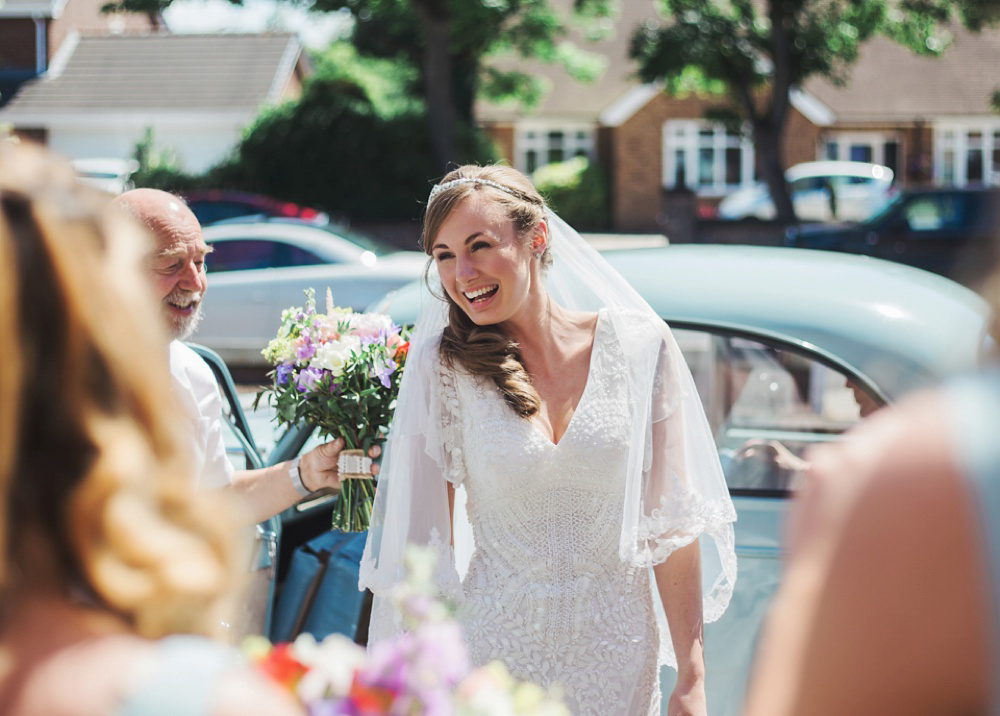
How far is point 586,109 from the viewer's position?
36031 millimetres

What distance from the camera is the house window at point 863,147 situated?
1451 inches

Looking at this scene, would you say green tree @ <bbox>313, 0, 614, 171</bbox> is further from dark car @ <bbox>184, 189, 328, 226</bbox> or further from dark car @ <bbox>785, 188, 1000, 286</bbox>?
dark car @ <bbox>785, 188, 1000, 286</bbox>

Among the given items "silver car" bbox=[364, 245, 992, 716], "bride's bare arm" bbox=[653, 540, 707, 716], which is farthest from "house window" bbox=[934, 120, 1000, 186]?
"bride's bare arm" bbox=[653, 540, 707, 716]

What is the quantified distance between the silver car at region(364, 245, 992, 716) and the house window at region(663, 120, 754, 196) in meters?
32.2

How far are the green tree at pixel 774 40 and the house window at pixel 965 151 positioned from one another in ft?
49.9

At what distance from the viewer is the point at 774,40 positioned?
21.7 m

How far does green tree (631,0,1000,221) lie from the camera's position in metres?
21.6

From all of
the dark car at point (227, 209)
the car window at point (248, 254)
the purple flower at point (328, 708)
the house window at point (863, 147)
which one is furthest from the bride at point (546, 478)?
the house window at point (863, 147)

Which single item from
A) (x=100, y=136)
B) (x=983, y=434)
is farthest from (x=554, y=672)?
(x=100, y=136)

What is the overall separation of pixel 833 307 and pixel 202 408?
1.98m

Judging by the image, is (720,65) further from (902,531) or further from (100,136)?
(902,531)

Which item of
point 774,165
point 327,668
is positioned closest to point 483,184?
point 327,668

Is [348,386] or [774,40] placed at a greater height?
[774,40]

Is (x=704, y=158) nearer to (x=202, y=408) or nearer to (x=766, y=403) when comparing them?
(x=766, y=403)
